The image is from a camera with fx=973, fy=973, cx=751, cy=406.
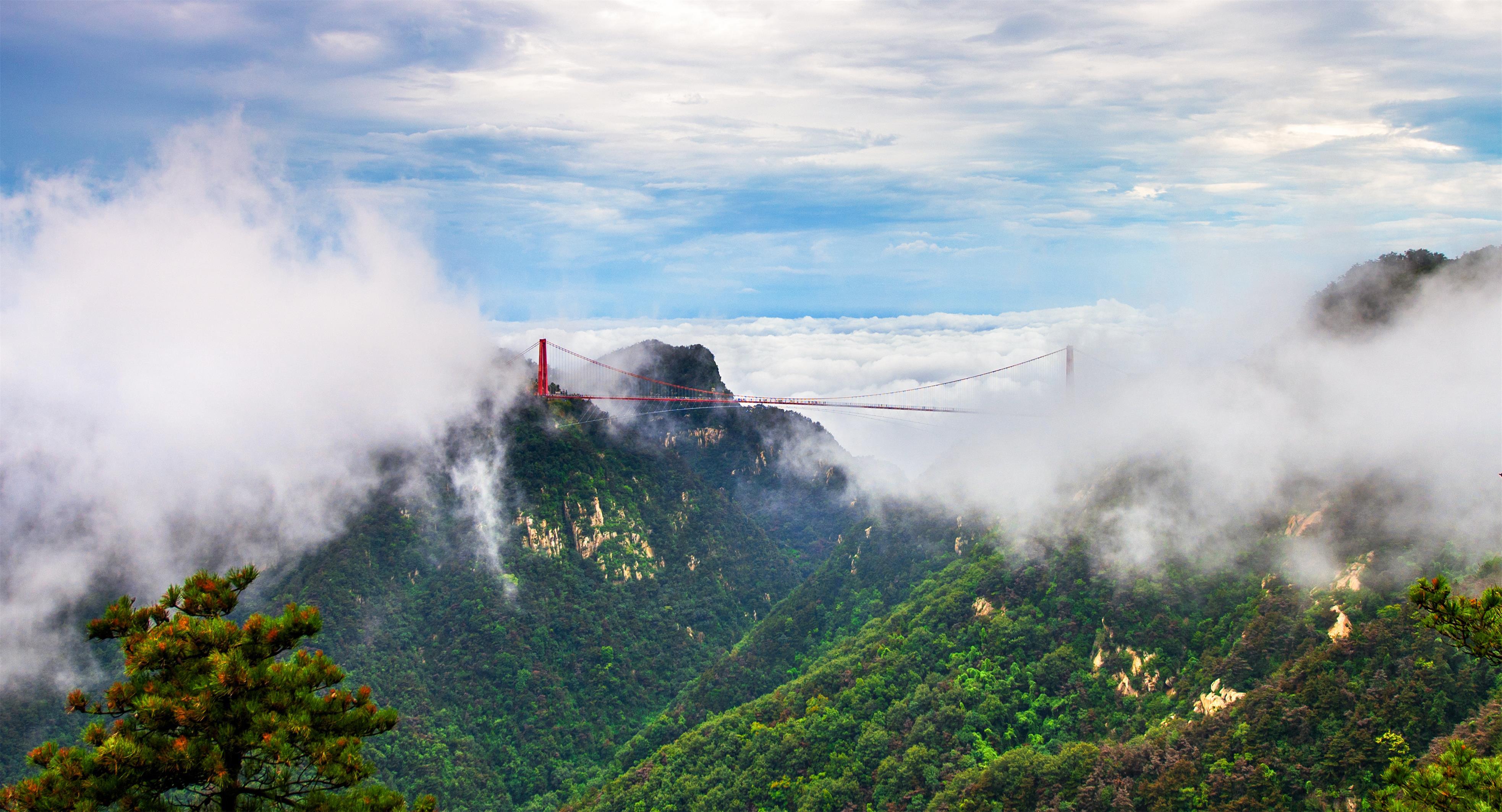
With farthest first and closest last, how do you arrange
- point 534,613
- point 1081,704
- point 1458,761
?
point 534,613, point 1081,704, point 1458,761

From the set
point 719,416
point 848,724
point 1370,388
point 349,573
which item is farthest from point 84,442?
point 1370,388

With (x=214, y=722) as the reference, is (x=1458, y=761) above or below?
below

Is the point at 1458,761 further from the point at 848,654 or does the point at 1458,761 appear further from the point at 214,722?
the point at 848,654

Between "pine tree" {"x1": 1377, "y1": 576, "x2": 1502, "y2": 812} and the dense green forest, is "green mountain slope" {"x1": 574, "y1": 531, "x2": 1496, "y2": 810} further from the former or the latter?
"pine tree" {"x1": 1377, "y1": 576, "x2": 1502, "y2": 812}

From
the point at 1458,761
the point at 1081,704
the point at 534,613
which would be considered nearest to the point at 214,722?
the point at 1458,761

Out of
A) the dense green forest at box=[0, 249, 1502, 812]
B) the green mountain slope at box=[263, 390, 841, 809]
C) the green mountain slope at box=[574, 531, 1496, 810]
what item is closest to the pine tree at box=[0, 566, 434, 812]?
the dense green forest at box=[0, 249, 1502, 812]

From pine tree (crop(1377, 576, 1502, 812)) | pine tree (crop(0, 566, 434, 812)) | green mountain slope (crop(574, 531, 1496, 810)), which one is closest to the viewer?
pine tree (crop(0, 566, 434, 812))
